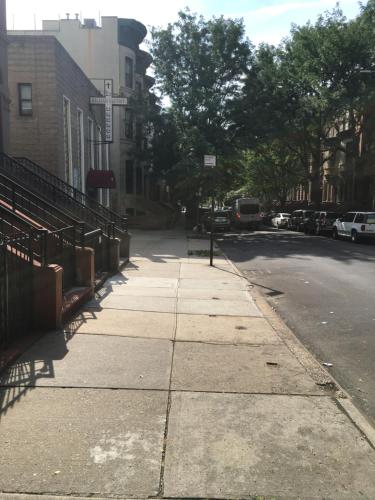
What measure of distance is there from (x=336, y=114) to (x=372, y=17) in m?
7.78

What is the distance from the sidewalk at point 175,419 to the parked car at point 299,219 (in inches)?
1160

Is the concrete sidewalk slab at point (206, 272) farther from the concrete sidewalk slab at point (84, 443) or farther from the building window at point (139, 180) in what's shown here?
the building window at point (139, 180)

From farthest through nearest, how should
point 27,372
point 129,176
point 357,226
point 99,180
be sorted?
point 129,176, point 99,180, point 357,226, point 27,372

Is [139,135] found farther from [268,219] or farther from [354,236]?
[354,236]

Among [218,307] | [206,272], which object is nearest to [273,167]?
[206,272]

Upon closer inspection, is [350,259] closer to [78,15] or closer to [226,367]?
[226,367]

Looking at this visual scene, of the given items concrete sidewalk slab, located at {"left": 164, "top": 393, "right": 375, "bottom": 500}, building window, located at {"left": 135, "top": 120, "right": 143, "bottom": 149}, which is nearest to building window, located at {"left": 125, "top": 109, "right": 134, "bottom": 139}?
building window, located at {"left": 135, "top": 120, "right": 143, "bottom": 149}

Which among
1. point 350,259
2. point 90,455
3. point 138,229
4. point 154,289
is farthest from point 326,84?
point 90,455

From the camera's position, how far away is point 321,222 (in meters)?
31.4

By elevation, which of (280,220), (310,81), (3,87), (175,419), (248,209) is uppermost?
(310,81)

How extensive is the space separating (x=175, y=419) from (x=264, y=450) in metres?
0.80

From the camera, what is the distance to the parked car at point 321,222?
1214 inches

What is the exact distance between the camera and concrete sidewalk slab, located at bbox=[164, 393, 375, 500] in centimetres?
296

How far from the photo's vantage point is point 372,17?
110 ft
